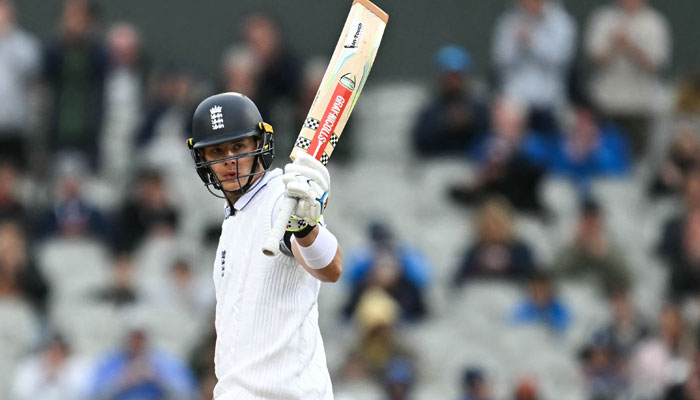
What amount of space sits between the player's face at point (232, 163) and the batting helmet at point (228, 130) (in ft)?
0.05

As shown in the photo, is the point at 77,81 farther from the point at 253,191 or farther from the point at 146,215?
the point at 253,191

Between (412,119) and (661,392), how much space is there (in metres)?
4.22

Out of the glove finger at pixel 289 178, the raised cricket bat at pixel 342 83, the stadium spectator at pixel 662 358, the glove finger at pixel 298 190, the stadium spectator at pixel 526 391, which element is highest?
the raised cricket bat at pixel 342 83

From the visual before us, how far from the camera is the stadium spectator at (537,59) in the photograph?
506 inches

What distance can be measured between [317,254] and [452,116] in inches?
306

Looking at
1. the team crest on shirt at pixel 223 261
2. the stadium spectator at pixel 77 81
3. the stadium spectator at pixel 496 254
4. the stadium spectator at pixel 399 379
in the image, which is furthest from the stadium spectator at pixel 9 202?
the team crest on shirt at pixel 223 261

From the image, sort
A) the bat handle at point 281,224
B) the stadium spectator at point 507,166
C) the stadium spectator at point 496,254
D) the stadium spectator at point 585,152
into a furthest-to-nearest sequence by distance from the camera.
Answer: the stadium spectator at point 585,152, the stadium spectator at point 507,166, the stadium spectator at point 496,254, the bat handle at point 281,224

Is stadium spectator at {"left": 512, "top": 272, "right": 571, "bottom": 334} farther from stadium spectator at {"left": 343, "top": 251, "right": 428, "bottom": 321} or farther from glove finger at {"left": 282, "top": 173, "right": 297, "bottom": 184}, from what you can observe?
glove finger at {"left": 282, "top": 173, "right": 297, "bottom": 184}

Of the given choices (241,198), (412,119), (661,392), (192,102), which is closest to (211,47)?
(192,102)

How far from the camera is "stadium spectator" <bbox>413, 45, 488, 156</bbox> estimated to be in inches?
495

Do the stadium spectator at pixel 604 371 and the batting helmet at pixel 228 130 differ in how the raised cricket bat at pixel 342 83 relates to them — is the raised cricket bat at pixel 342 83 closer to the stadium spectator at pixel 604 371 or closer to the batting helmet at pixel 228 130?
the batting helmet at pixel 228 130

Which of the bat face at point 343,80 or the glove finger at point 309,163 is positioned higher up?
the bat face at point 343,80

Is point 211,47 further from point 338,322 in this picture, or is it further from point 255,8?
point 338,322

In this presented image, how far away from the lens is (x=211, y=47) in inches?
580
